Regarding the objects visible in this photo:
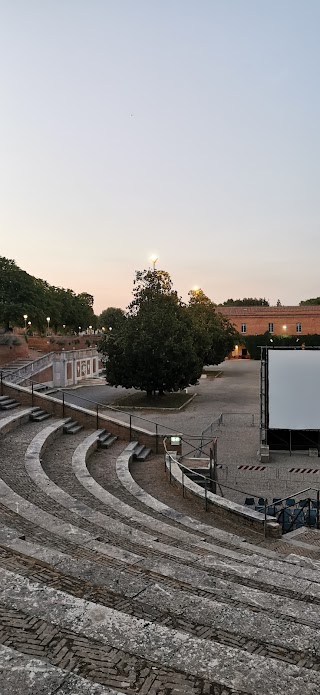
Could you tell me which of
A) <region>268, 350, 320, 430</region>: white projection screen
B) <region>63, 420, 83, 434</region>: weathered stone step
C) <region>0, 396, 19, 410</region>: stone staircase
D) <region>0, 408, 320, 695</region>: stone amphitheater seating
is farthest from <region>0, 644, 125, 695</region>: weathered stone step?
<region>268, 350, 320, 430</region>: white projection screen

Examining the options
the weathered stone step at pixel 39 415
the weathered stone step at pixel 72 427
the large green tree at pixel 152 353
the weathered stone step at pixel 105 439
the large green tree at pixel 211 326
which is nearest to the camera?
the weathered stone step at pixel 105 439

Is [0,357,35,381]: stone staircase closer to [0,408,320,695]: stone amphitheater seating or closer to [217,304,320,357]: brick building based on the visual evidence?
[0,408,320,695]: stone amphitheater seating

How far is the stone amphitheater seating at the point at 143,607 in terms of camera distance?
4.30 m

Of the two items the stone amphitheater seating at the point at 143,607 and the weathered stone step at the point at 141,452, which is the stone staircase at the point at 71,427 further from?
the stone amphitheater seating at the point at 143,607

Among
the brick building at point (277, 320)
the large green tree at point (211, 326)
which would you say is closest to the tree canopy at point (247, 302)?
the brick building at point (277, 320)

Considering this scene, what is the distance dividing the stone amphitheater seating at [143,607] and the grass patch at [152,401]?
23433mm

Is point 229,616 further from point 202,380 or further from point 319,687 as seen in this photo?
point 202,380

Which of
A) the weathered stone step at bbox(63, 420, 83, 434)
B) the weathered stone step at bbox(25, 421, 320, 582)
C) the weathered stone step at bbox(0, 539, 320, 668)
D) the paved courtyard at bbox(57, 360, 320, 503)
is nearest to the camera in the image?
the weathered stone step at bbox(0, 539, 320, 668)

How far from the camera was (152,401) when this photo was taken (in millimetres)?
35844

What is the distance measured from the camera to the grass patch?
34.4m

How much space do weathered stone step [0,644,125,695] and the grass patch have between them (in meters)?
29.3

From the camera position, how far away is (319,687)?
165 inches

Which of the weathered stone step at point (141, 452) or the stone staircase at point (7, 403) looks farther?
the stone staircase at point (7, 403)

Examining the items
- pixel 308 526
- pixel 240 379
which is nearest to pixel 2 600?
pixel 308 526
